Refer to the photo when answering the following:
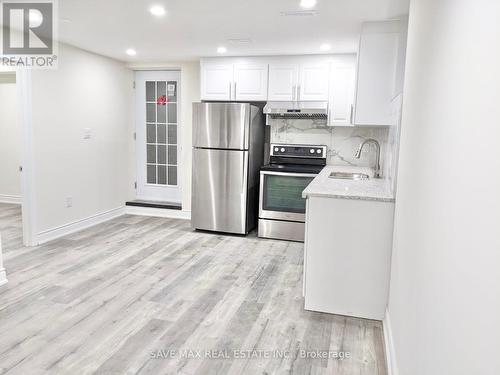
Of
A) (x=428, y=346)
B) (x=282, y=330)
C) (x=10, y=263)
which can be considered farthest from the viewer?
(x=10, y=263)

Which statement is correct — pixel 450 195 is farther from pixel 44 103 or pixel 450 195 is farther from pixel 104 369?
pixel 44 103

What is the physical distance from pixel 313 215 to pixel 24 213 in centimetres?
337

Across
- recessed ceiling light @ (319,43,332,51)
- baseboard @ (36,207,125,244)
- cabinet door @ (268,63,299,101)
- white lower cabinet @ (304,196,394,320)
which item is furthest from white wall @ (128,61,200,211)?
white lower cabinet @ (304,196,394,320)

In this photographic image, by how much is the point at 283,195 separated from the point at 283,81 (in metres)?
1.46

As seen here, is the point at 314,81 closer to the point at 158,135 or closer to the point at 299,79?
the point at 299,79

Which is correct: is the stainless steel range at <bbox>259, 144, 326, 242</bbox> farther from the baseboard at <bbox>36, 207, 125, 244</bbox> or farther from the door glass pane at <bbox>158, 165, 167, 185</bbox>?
the baseboard at <bbox>36, 207, 125, 244</bbox>

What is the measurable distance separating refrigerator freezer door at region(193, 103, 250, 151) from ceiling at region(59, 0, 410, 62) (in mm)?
707

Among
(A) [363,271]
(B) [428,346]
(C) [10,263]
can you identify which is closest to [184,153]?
(C) [10,263]

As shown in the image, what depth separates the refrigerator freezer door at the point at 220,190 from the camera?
16.4 ft

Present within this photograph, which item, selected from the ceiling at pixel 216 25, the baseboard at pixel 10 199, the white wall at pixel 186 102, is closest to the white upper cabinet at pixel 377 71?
the ceiling at pixel 216 25

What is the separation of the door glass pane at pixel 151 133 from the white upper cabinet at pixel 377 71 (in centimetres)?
357

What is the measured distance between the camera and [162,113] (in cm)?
610

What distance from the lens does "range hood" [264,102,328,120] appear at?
4809mm

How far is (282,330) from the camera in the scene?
268 centimetres
